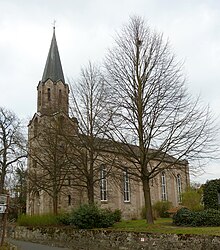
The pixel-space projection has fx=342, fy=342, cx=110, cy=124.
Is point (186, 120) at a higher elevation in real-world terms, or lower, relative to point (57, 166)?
higher

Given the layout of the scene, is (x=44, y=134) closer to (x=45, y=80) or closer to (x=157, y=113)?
(x=157, y=113)

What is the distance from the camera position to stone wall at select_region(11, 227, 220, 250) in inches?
552

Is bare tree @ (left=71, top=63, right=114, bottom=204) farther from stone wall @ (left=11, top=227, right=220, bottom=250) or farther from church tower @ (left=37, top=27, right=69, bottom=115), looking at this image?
church tower @ (left=37, top=27, right=69, bottom=115)

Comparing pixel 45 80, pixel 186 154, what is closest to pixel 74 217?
pixel 186 154

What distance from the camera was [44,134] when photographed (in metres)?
26.7

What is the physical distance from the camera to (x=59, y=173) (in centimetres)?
2611

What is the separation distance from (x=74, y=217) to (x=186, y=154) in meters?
7.89

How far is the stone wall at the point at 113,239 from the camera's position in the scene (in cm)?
1402

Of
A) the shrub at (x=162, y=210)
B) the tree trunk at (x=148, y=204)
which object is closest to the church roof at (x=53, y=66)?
the shrub at (x=162, y=210)

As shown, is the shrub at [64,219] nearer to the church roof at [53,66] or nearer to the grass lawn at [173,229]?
the grass lawn at [173,229]

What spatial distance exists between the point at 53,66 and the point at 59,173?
2407cm

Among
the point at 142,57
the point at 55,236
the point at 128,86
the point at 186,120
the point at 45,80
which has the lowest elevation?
the point at 55,236

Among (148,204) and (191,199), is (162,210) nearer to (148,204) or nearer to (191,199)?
(191,199)

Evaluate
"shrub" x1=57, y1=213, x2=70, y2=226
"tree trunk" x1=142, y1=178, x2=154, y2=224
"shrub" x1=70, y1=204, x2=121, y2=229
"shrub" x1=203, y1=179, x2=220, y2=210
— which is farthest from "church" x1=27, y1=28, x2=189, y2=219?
"shrub" x1=70, y1=204, x2=121, y2=229
